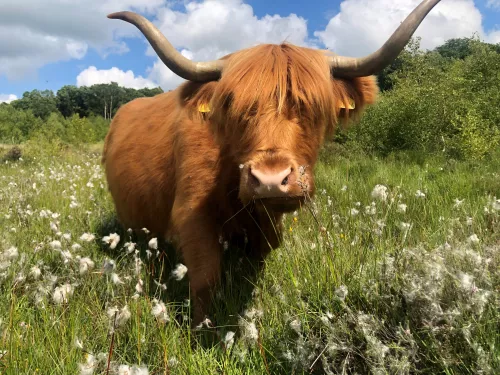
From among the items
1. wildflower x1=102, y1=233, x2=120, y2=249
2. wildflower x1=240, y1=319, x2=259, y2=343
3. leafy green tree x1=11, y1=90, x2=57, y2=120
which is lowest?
wildflower x1=240, y1=319, x2=259, y2=343

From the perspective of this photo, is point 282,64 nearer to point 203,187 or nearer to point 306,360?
point 203,187

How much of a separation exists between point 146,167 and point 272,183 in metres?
2.50

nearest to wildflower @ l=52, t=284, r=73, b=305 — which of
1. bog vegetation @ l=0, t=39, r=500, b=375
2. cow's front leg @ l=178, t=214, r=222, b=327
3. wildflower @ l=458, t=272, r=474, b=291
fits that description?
bog vegetation @ l=0, t=39, r=500, b=375

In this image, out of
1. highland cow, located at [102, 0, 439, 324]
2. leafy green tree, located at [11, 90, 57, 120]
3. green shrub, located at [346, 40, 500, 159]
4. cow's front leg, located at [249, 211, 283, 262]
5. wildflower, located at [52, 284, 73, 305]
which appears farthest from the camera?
leafy green tree, located at [11, 90, 57, 120]

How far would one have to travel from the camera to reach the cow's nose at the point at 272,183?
7.13 feet

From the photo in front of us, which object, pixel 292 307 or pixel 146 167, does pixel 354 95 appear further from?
pixel 146 167

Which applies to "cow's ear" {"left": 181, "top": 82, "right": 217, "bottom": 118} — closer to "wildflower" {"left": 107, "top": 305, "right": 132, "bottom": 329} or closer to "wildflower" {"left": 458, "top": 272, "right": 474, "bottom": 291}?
"wildflower" {"left": 107, "top": 305, "right": 132, "bottom": 329}

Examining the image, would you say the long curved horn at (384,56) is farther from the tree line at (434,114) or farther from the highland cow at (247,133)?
the tree line at (434,114)

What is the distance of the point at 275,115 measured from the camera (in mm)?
2654

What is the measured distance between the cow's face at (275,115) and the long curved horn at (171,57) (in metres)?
0.12

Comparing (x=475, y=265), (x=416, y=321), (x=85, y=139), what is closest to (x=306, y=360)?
(x=416, y=321)

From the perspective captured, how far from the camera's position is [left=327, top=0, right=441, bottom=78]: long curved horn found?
285cm

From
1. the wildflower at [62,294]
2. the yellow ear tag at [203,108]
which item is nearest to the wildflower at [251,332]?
the wildflower at [62,294]

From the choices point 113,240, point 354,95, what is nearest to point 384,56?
point 354,95
